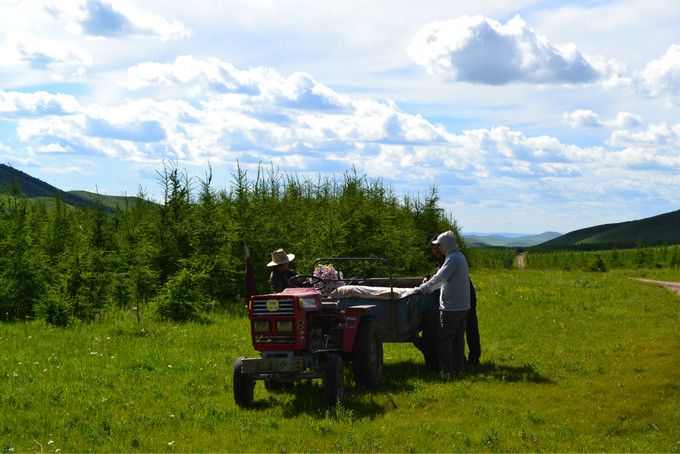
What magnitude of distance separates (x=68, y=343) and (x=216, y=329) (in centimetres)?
406

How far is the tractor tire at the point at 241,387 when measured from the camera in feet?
37.8

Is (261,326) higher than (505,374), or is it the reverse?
(261,326)

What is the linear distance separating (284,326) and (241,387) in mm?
1215

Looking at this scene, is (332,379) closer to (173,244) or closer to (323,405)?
(323,405)

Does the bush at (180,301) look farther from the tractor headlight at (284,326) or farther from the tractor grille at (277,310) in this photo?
the tractor headlight at (284,326)

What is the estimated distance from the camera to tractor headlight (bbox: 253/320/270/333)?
11445mm

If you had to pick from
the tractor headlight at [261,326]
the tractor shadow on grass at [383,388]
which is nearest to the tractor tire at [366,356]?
the tractor shadow on grass at [383,388]

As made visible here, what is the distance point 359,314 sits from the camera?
1274cm

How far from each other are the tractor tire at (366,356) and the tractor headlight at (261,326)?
6.04ft

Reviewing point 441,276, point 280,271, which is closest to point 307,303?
point 280,271

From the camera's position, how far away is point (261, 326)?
11.5m

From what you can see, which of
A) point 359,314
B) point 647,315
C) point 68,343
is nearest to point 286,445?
point 359,314

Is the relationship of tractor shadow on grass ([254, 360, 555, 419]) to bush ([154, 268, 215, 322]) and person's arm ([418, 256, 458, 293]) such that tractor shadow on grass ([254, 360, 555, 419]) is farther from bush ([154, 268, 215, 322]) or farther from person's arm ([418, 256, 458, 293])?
bush ([154, 268, 215, 322])

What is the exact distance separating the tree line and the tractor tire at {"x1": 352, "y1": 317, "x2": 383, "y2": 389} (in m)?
10.1
